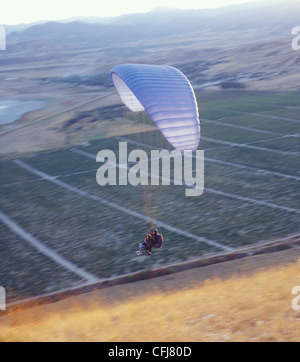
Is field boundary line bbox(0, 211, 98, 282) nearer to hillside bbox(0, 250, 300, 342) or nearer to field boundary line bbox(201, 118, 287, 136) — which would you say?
hillside bbox(0, 250, 300, 342)

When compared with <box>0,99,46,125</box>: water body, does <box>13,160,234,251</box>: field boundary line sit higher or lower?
lower

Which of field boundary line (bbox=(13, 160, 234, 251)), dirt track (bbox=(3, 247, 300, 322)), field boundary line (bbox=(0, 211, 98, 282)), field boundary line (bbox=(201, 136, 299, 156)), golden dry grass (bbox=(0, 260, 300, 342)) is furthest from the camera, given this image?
field boundary line (bbox=(201, 136, 299, 156))

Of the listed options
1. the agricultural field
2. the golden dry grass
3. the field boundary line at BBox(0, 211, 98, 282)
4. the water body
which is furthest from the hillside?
the water body
